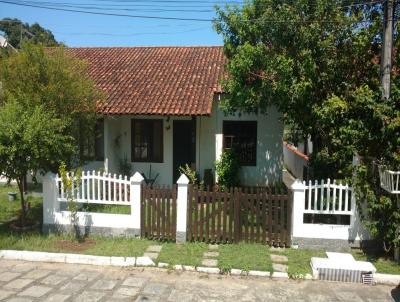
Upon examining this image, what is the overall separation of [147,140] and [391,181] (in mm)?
8089

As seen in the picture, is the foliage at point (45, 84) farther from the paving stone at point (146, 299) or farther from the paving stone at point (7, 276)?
the paving stone at point (146, 299)

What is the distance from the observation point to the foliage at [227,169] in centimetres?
1172

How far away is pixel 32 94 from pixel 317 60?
19.3 ft

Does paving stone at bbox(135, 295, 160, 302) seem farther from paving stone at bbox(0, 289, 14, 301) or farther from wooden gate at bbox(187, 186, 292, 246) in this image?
wooden gate at bbox(187, 186, 292, 246)

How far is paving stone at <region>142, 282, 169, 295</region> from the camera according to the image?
5.75m

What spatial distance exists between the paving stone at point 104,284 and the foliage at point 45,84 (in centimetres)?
309

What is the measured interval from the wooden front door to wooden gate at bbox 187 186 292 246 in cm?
505

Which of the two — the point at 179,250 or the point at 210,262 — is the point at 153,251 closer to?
the point at 179,250

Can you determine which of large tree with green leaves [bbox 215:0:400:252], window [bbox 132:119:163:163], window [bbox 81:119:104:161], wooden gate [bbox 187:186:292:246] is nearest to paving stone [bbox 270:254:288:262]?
wooden gate [bbox 187:186:292:246]

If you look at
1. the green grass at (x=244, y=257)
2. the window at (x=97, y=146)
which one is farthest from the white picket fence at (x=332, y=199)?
the window at (x=97, y=146)

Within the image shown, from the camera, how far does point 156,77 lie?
1335 centimetres

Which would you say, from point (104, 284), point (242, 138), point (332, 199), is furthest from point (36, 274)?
point (242, 138)

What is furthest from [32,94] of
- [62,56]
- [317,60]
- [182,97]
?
[317,60]

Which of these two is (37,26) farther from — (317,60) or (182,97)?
(317,60)
